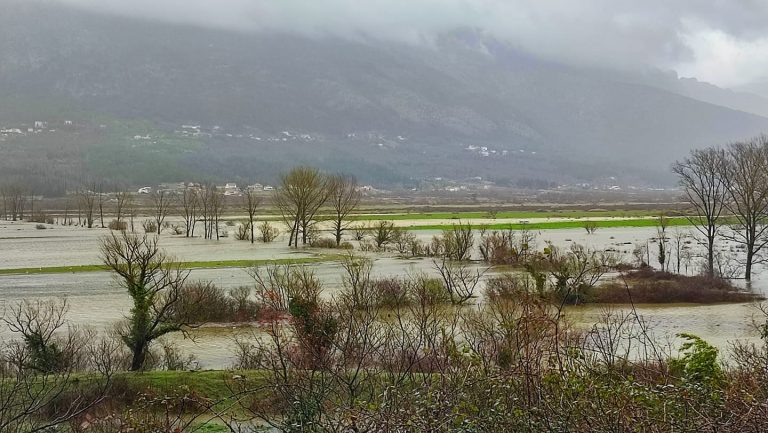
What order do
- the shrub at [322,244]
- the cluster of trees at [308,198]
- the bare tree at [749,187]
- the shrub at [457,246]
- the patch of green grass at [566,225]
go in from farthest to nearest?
1. the patch of green grass at [566,225]
2. the cluster of trees at [308,198]
3. the shrub at [322,244]
4. the shrub at [457,246]
5. the bare tree at [749,187]

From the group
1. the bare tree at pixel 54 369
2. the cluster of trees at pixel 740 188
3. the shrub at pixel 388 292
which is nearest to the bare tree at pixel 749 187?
the cluster of trees at pixel 740 188

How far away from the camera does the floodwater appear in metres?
28.7

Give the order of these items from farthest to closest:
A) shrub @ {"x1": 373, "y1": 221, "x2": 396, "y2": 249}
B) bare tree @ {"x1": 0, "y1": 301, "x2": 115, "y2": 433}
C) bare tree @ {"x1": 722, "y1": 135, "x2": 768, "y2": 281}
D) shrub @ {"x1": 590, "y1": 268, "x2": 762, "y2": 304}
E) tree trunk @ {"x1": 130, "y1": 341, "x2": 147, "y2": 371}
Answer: shrub @ {"x1": 373, "y1": 221, "x2": 396, "y2": 249} → bare tree @ {"x1": 722, "y1": 135, "x2": 768, "y2": 281} → shrub @ {"x1": 590, "y1": 268, "x2": 762, "y2": 304} → tree trunk @ {"x1": 130, "y1": 341, "x2": 147, "y2": 371} → bare tree @ {"x1": 0, "y1": 301, "x2": 115, "y2": 433}

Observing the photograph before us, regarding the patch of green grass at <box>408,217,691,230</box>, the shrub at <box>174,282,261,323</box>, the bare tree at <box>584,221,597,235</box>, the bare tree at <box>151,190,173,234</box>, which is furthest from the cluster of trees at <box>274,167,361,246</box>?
the shrub at <box>174,282,261,323</box>

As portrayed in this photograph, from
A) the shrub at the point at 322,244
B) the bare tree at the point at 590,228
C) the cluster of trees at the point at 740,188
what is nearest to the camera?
the cluster of trees at the point at 740,188

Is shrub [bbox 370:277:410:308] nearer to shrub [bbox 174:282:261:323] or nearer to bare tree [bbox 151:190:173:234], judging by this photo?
shrub [bbox 174:282:261:323]

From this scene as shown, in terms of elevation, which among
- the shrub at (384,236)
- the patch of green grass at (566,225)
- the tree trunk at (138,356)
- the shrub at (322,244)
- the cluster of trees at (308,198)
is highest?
the cluster of trees at (308,198)

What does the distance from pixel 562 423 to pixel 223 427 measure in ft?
33.0

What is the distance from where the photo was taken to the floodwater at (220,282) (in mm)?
28734

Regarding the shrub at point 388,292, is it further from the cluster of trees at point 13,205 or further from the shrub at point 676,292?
the cluster of trees at point 13,205

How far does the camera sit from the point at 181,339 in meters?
28.3

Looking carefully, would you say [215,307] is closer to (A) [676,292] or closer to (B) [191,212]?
(A) [676,292]

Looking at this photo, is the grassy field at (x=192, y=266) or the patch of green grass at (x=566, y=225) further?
the patch of green grass at (x=566, y=225)

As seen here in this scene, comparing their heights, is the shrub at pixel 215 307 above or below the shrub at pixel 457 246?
below
